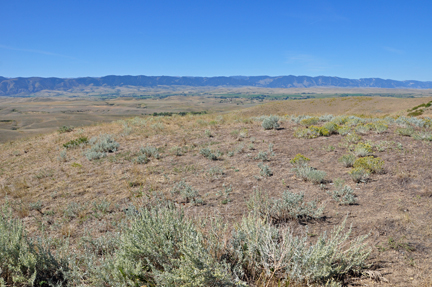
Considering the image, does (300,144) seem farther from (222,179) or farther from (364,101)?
(364,101)

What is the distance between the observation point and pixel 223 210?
505cm

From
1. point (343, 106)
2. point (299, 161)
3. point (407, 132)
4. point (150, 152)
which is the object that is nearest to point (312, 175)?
point (299, 161)

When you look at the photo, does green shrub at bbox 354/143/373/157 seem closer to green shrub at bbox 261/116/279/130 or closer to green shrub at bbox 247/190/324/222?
green shrub at bbox 247/190/324/222

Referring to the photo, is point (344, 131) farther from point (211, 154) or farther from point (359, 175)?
point (211, 154)

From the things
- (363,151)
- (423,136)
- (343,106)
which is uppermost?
(343,106)

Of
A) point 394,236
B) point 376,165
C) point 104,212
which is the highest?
point 376,165

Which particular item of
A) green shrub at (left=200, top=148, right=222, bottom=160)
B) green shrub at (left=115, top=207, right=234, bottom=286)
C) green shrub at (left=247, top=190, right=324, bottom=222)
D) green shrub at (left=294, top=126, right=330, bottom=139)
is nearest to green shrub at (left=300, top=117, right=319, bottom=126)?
green shrub at (left=294, top=126, right=330, bottom=139)

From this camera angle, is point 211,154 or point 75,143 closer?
point 211,154

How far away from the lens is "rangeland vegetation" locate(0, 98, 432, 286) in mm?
2840

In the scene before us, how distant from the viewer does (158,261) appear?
2.94 metres

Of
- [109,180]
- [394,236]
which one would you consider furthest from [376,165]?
[109,180]

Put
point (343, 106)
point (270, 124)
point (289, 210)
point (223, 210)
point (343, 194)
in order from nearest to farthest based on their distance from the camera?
point (289, 210) < point (223, 210) < point (343, 194) < point (270, 124) < point (343, 106)

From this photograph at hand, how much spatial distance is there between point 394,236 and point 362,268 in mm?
1098

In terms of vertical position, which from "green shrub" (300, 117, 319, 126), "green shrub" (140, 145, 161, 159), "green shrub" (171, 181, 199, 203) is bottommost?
"green shrub" (171, 181, 199, 203)
